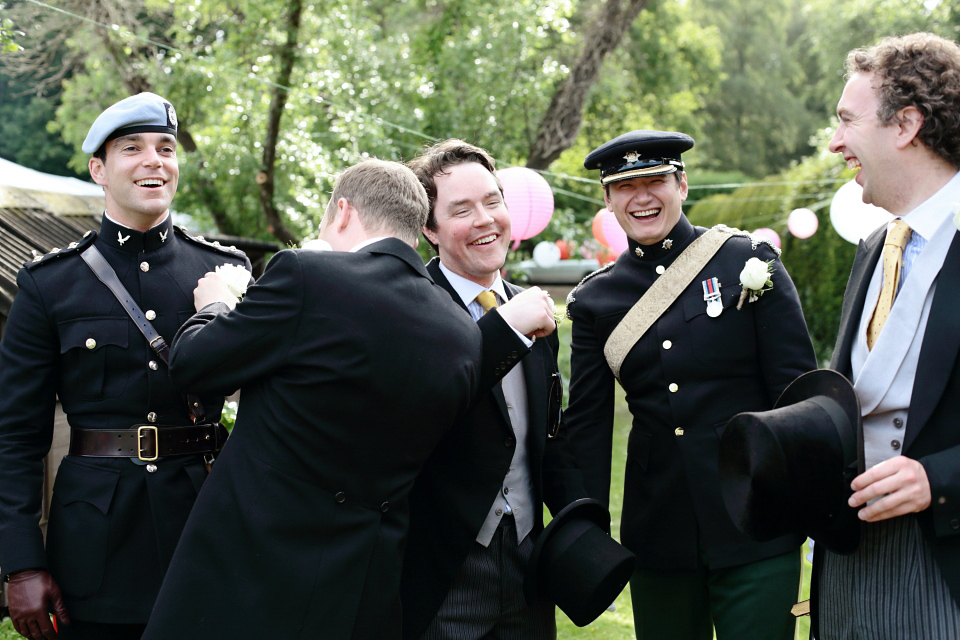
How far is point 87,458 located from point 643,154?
6.41ft

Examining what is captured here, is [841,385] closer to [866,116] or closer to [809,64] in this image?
[866,116]

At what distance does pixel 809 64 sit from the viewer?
3353 cm

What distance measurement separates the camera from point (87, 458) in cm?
250

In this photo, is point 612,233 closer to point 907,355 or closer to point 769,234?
point 769,234

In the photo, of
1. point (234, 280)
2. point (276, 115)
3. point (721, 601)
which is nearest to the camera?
point (234, 280)

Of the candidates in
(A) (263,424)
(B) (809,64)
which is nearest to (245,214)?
(A) (263,424)

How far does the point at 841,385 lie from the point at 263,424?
1.33 meters

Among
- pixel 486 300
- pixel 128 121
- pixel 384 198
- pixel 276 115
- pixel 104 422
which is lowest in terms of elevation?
pixel 104 422

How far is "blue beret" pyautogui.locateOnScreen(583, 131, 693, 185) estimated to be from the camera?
8.91ft

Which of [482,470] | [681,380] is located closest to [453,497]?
[482,470]

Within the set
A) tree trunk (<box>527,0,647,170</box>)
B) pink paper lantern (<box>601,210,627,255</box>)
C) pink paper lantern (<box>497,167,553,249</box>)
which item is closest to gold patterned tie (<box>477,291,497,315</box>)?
pink paper lantern (<box>497,167,553,249</box>)

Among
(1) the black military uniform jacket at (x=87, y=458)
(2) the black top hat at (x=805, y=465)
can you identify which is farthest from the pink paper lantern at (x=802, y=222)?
(1) the black military uniform jacket at (x=87, y=458)

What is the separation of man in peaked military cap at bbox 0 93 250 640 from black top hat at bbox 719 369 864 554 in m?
1.58

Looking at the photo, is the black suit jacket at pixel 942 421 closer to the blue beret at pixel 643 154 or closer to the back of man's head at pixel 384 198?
the blue beret at pixel 643 154
